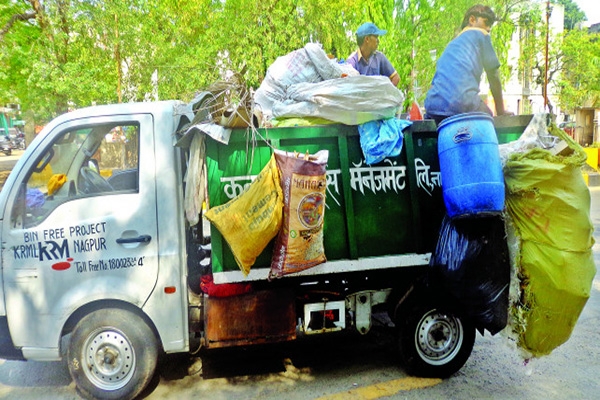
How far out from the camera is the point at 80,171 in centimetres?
399

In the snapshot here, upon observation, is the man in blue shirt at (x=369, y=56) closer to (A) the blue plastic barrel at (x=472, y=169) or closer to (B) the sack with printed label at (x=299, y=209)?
(A) the blue plastic barrel at (x=472, y=169)

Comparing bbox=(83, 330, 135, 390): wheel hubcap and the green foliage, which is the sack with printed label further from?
the green foliage

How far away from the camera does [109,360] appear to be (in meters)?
3.66

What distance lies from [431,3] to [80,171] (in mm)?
11245

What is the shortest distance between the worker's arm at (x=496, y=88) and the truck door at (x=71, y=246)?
2844 millimetres

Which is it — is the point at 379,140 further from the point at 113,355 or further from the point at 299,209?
the point at 113,355

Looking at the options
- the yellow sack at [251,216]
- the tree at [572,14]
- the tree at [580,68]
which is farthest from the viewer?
the tree at [572,14]

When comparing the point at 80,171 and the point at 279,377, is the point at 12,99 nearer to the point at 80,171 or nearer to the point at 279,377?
the point at 80,171

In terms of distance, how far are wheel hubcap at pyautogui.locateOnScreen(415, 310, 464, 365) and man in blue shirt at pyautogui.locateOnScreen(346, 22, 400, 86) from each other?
284 cm

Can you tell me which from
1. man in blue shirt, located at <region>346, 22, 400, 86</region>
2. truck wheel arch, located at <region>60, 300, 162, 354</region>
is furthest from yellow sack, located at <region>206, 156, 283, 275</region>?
man in blue shirt, located at <region>346, 22, 400, 86</region>

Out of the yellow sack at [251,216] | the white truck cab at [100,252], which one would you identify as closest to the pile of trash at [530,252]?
the yellow sack at [251,216]

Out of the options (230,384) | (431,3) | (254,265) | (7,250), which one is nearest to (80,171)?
(7,250)

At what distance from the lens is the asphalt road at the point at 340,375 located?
151 inches

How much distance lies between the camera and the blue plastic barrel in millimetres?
3469
